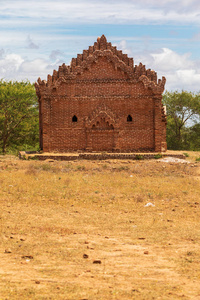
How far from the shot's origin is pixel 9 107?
40844mm

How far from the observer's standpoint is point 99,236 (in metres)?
10.2

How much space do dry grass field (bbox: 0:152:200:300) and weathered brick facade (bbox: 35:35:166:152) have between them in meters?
7.69

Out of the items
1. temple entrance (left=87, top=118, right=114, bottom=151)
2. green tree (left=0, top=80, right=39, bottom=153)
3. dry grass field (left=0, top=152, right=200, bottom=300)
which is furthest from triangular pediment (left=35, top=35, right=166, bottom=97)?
green tree (left=0, top=80, right=39, bottom=153)

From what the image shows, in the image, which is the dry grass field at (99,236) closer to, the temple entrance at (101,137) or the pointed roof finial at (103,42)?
the temple entrance at (101,137)

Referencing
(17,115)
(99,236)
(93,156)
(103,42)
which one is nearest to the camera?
(99,236)

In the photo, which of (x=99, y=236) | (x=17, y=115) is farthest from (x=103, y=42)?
(x=99, y=236)

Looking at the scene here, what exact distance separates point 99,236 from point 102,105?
59.2 ft

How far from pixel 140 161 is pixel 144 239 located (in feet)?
51.0

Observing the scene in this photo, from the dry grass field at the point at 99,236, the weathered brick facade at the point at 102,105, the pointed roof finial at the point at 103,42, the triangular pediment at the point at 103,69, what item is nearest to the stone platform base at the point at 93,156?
the weathered brick facade at the point at 102,105

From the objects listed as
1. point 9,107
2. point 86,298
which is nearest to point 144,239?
point 86,298

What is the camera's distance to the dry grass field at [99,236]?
682 centimetres

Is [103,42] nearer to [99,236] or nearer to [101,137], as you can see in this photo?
[101,137]

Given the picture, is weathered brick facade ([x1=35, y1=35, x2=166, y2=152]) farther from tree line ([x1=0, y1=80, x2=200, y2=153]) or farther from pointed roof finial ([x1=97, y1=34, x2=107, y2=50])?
tree line ([x1=0, y1=80, x2=200, y2=153])

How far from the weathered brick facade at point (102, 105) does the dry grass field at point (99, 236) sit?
769cm
